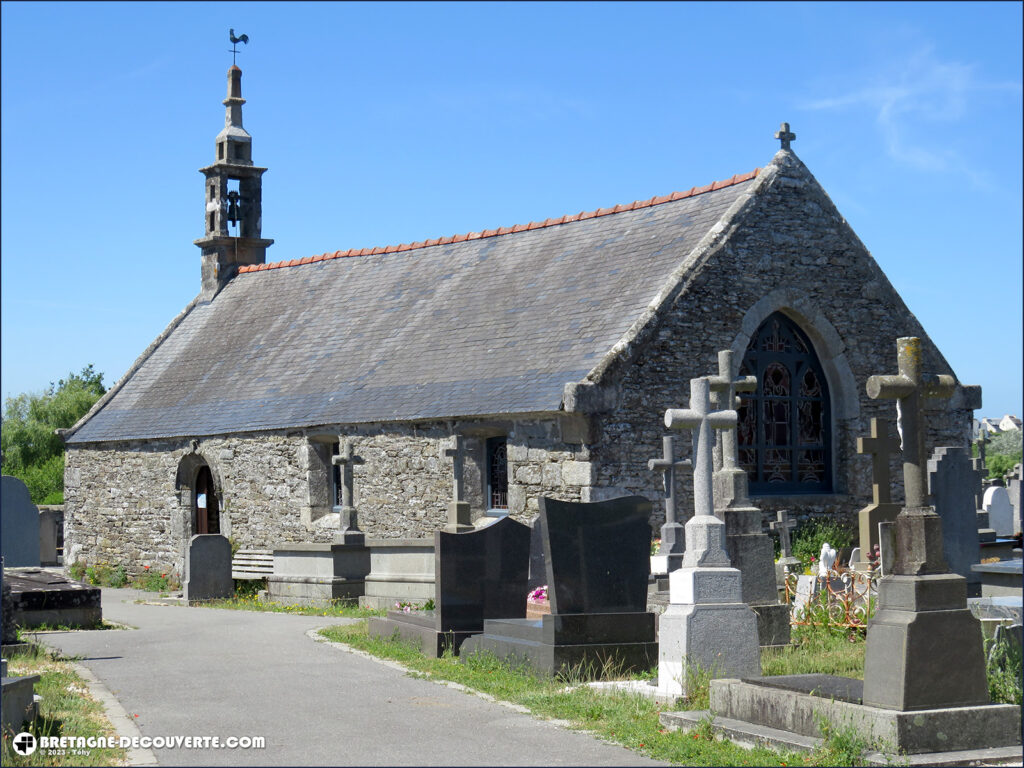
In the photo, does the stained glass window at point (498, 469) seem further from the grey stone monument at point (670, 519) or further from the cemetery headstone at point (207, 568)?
the cemetery headstone at point (207, 568)

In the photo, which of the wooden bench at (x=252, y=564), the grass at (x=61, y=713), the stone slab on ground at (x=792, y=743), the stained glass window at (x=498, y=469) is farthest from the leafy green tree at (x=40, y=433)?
the stone slab on ground at (x=792, y=743)

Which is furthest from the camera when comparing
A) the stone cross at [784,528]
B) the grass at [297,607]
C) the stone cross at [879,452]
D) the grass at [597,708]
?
the grass at [297,607]

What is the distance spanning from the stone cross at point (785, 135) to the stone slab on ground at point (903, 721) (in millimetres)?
12305

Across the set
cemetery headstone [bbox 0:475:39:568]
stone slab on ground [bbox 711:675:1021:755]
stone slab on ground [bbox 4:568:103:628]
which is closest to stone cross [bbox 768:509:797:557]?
stone slab on ground [bbox 711:675:1021:755]

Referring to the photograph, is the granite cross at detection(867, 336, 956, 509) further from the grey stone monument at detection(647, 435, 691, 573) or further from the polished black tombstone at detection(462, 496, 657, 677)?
the grey stone monument at detection(647, 435, 691, 573)

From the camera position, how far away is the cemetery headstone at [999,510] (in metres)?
20.9

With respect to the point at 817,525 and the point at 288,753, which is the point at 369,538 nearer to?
the point at 817,525

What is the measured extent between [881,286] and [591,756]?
13268mm

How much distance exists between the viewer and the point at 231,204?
28.9 meters

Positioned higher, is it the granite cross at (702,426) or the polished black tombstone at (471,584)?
the granite cross at (702,426)

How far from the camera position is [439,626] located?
11609 millimetres

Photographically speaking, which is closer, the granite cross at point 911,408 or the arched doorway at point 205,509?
the granite cross at point 911,408

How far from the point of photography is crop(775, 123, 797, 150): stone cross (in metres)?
18.5

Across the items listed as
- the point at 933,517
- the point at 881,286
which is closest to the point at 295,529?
the point at 881,286
